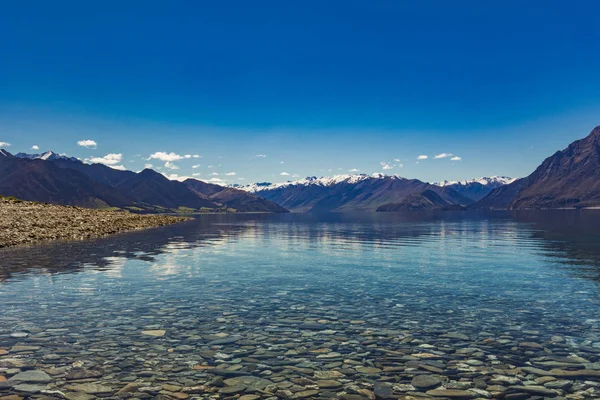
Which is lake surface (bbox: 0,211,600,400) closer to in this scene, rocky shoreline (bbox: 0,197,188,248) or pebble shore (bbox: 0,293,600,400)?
pebble shore (bbox: 0,293,600,400)

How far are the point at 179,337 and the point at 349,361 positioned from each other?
22.0 ft

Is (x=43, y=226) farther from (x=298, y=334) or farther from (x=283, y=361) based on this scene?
(x=283, y=361)

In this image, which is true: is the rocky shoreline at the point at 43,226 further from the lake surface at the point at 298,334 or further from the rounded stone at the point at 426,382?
the rounded stone at the point at 426,382

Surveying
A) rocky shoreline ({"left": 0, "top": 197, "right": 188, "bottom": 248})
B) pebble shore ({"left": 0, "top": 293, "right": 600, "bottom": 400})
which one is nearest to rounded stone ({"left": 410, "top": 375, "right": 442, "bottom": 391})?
pebble shore ({"left": 0, "top": 293, "right": 600, "bottom": 400})

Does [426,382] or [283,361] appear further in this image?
[283,361]

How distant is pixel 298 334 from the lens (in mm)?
17109

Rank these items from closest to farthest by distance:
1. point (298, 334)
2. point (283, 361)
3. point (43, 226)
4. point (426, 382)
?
point (426, 382)
point (283, 361)
point (298, 334)
point (43, 226)

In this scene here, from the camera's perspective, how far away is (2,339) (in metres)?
16.0

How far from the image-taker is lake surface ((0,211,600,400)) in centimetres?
1210

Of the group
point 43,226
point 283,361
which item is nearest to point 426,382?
point 283,361

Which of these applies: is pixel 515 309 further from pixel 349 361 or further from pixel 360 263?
pixel 360 263

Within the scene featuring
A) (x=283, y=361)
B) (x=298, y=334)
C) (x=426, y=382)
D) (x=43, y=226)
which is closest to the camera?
(x=426, y=382)

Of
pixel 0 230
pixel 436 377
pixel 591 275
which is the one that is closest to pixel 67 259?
pixel 0 230

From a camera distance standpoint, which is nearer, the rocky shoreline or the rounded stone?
the rounded stone
